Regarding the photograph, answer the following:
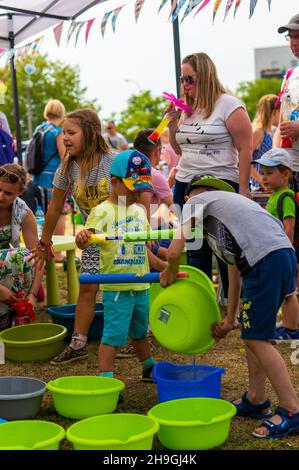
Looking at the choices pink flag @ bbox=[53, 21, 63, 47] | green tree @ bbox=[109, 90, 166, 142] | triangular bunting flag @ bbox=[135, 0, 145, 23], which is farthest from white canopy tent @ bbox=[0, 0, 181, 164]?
green tree @ bbox=[109, 90, 166, 142]

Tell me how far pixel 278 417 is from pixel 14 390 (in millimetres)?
1225

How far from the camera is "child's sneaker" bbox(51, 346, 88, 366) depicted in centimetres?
396

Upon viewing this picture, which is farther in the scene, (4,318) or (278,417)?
(4,318)

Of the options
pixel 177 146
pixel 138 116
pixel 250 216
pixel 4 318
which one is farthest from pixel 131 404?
pixel 138 116

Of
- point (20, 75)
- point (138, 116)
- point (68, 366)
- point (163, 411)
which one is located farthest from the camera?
point (20, 75)

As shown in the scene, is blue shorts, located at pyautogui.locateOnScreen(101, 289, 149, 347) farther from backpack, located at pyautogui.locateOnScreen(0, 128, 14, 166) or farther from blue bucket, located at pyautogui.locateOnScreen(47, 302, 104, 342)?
backpack, located at pyautogui.locateOnScreen(0, 128, 14, 166)

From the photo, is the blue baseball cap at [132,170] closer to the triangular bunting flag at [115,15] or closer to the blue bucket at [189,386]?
the blue bucket at [189,386]

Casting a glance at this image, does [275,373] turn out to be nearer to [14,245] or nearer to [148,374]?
[148,374]

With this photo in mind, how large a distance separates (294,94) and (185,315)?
2.04m

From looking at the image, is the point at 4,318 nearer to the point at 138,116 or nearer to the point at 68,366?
the point at 68,366

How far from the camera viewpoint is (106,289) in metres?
3.42

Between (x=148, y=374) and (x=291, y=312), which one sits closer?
(x=148, y=374)

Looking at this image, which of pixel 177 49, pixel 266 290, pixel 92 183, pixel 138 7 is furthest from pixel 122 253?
pixel 138 7

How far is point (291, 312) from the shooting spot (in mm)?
4266
